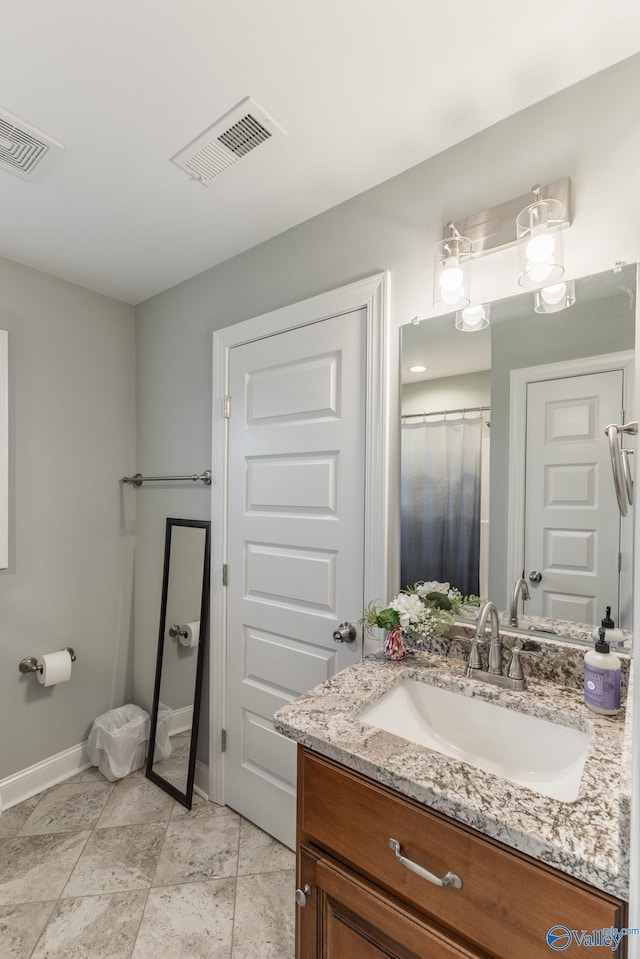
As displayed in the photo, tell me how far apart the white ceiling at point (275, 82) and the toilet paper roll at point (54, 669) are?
1.90 meters

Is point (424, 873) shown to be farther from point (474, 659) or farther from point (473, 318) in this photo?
point (473, 318)

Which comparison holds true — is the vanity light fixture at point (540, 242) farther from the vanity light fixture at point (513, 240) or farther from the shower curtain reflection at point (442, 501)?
the shower curtain reflection at point (442, 501)

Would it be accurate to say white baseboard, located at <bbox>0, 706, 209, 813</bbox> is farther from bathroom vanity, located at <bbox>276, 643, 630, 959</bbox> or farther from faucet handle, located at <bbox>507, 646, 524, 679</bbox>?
faucet handle, located at <bbox>507, 646, 524, 679</bbox>

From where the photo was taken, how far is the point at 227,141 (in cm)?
141

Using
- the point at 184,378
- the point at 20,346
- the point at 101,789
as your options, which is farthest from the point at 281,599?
the point at 20,346

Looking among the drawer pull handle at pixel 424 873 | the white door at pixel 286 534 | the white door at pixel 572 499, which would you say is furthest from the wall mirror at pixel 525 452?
the drawer pull handle at pixel 424 873

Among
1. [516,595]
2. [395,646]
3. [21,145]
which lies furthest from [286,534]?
[21,145]

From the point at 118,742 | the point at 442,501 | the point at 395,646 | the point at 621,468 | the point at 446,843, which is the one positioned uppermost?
the point at 621,468

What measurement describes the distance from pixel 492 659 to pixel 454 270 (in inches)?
43.6

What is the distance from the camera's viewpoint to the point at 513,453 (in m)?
1.32

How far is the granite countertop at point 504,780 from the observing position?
684 mm

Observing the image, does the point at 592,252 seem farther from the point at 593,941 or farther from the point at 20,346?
the point at 20,346

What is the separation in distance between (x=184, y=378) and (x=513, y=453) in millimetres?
1639

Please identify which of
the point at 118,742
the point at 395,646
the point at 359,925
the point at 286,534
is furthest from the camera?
the point at 118,742
